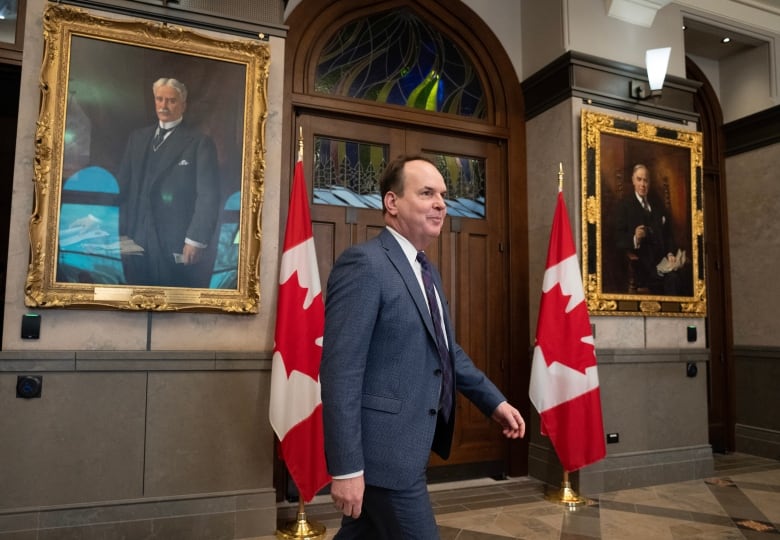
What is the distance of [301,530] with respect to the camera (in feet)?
10.9

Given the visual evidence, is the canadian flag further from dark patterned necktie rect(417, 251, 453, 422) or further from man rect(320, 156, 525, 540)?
dark patterned necktie rect(417, 251, 453, 422)

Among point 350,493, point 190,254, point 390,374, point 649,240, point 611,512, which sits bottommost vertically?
point 611,512

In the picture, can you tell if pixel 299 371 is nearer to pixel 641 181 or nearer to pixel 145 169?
pixel 145 169

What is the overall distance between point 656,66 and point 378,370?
3997 mm

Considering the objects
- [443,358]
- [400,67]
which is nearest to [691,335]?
[400,67]

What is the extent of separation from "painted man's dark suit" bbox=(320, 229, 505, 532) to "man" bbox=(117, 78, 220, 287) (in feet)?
6.16

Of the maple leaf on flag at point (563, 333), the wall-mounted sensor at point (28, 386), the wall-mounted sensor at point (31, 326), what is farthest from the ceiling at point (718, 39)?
the wall-mounted sensor at point (28, 386)

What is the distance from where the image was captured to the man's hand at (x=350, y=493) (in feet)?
4.91

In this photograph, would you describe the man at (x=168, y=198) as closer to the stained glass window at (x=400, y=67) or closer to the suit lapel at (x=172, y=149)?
the suit lapel at (x=172, y=149)

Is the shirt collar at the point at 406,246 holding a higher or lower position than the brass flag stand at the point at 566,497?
higher

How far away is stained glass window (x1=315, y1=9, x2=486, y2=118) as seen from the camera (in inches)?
174

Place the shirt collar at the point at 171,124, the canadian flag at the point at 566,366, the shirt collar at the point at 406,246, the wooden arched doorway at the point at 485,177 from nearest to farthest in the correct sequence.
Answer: the shirt collar at the point at 406,246 → the shirt collar at the point at 171,124 → the canadian flag at the point at 566,366 → the wooden arched doorway at the point at 485,177

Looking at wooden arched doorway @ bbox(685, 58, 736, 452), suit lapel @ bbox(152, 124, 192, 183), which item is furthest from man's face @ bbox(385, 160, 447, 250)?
wooden arched doorway @ bbox(685, 58, 736, 452)

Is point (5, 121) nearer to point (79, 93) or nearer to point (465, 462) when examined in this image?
point (79, 93)
